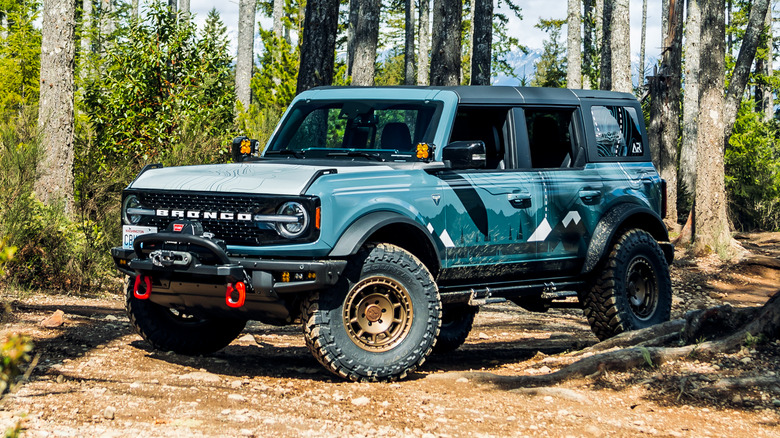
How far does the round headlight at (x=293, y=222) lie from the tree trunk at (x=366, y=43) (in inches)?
426

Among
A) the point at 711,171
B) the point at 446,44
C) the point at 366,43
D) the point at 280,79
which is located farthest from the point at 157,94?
the point at 280,79

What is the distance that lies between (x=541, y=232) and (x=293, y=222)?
2502 millimetres

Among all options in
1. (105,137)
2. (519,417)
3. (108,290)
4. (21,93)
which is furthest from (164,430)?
(21,93)

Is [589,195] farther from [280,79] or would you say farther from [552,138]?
[280,79]

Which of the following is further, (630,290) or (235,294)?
(630,290)

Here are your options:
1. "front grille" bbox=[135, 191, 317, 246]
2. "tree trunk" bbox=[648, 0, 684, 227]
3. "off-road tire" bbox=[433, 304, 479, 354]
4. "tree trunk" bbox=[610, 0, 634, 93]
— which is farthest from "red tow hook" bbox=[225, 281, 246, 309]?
"tree trunk" bbox=[648, 0, 684, 227]

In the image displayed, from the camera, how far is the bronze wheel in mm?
6219

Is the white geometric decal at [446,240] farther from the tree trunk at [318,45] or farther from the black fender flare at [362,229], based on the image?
the tree trunk at [318,45]

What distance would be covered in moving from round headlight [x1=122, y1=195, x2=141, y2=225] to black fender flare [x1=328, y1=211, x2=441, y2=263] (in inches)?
62.5

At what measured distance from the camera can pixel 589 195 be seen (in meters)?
8.01

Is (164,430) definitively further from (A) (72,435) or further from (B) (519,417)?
(B) (519,417)

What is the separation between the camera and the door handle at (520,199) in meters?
7.31

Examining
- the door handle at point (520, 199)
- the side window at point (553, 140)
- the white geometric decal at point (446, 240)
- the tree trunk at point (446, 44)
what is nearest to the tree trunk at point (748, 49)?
the tree trunk at point (446, 44)

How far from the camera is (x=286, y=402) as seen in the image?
5602 mm
